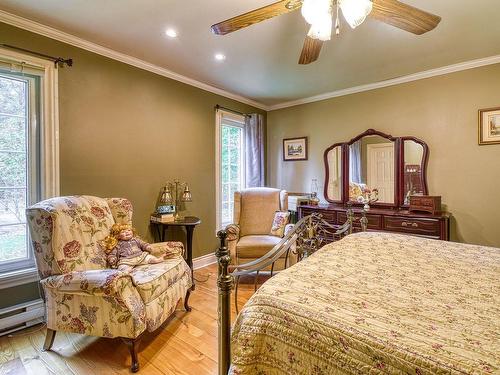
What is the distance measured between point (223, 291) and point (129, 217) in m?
1.74

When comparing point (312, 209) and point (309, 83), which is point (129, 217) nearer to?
point (312, 209)

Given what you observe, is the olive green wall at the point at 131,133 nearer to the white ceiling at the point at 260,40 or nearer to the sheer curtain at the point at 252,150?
the white ceiling at the point at 260,40

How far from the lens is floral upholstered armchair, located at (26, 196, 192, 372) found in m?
1.66

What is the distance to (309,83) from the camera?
349cm

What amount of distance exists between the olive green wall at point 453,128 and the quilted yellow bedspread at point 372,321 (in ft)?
6.41

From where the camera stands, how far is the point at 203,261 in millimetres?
3604

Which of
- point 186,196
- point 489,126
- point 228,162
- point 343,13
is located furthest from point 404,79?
point 186,196

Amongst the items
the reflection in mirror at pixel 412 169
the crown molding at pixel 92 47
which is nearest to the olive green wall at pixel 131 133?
the crown molding at pixel 92 47

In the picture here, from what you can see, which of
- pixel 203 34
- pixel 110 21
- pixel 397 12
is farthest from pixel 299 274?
pixel 110 21

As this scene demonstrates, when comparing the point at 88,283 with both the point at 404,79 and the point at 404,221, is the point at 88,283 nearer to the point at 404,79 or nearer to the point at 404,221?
the point at 404,221

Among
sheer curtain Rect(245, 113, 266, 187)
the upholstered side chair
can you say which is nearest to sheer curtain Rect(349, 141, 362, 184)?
the upholstered side chair

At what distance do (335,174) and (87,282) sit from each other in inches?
130

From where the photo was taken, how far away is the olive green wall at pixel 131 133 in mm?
2402

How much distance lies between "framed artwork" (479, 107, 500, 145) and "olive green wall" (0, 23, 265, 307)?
3.19 metres
